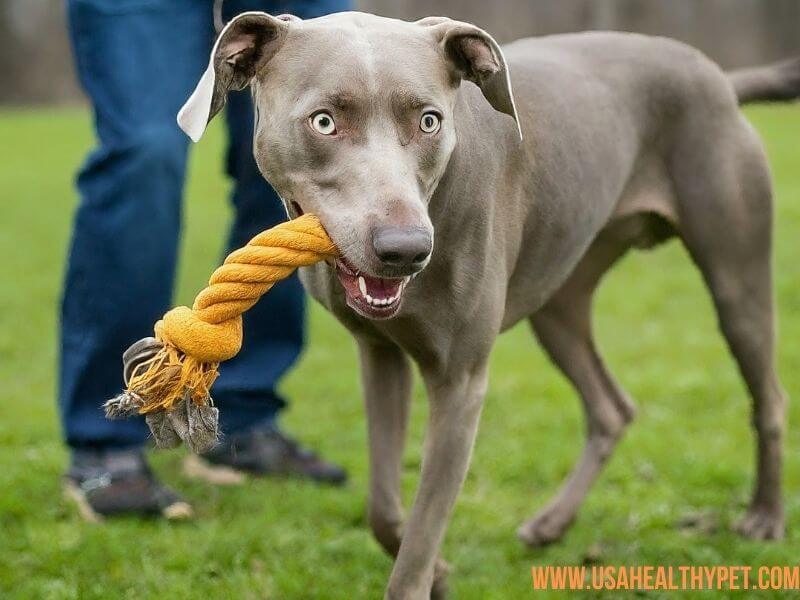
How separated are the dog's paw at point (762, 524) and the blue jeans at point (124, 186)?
6.08 ft

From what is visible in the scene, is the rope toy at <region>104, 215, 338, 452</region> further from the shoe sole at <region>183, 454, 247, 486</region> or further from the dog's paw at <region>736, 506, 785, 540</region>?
the dog's paw at <region>736, 506, 785, 540</region>

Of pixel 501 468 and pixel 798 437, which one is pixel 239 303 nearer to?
pixel 501 468

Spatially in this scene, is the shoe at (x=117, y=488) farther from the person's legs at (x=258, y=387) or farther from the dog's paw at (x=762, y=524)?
the dog's paw at (x=762, y=524)

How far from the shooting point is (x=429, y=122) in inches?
100

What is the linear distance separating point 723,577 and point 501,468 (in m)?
1.11

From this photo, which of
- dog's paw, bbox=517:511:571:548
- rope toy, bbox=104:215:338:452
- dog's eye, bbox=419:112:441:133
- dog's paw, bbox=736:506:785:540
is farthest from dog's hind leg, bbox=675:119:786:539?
rope toy, bbox=104:215:338:452

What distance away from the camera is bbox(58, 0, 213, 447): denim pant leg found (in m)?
3.58

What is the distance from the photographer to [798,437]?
179 inches

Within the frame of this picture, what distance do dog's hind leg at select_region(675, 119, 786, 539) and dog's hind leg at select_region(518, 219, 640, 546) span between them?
1.09 ft

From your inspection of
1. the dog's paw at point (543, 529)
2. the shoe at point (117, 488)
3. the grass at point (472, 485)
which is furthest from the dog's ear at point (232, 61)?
the dog's paw at point (543, 529)

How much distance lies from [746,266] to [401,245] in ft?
5.26

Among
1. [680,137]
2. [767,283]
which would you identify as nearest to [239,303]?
[680,137]

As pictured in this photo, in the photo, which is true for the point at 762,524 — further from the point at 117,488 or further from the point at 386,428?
the point at 117,488

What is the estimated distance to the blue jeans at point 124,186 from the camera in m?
3.58
